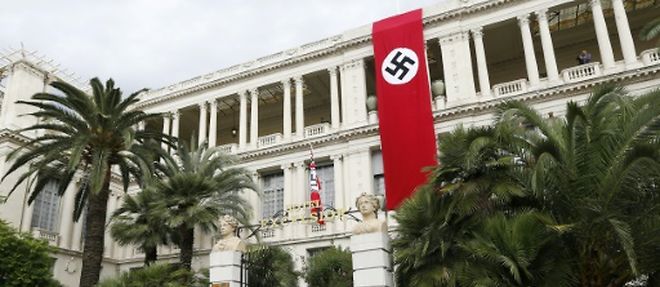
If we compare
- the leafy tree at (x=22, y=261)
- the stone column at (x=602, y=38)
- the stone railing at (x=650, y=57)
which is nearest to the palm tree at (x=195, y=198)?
the leafy tree at (x=22, y=261)

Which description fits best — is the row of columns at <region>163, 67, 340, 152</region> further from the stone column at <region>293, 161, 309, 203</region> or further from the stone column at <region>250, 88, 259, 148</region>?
the stone column at <region>293, 161, 309, 203</region>

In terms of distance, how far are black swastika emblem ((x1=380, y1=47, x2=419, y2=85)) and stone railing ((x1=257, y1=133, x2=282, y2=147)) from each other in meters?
8.43

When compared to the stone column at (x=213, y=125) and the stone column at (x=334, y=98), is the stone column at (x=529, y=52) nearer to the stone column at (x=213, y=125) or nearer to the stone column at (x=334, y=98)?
the stone column at (x=334, y=98)

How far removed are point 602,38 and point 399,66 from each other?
1041cm

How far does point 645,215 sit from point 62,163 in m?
25.8

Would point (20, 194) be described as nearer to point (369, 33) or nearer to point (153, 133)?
point (153, 133)

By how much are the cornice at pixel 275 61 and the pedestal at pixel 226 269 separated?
19603 millimetres

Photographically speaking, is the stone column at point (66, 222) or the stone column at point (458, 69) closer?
the stone column at point (458, 69)

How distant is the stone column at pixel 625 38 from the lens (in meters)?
28.4

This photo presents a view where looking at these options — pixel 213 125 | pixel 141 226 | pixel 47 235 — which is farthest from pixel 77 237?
pixel 141 226

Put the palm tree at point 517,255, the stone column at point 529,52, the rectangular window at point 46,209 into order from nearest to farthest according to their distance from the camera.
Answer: the palm tree at point 517,255 → the stone column at point 529,52 → the rectangular window at point 46,209

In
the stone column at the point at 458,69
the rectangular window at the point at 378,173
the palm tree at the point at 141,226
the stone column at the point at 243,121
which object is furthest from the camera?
the stone column at the point at 243,121

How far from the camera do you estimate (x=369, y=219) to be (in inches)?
640

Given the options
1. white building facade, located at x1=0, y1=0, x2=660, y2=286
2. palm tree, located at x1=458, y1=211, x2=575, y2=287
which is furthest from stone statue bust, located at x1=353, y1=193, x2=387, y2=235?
white building facade, located at x1=0, y1=0, x2=660, y2=286
